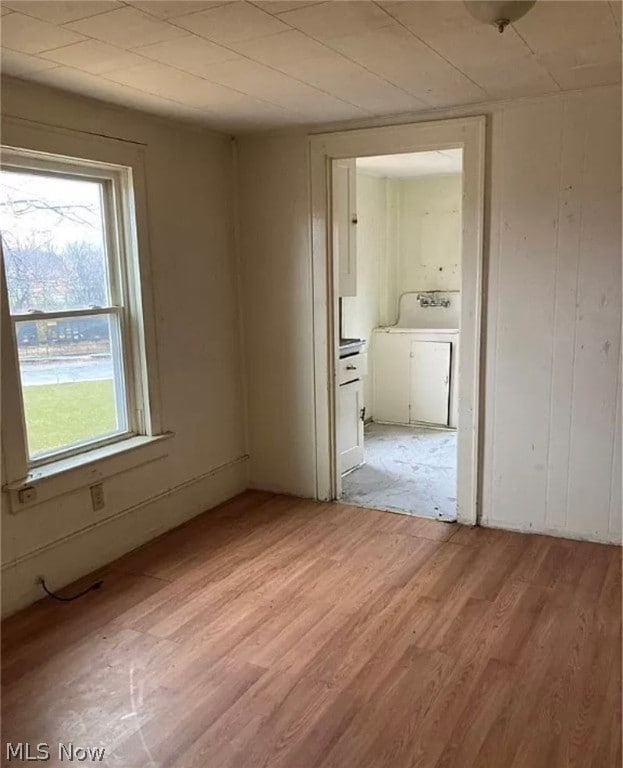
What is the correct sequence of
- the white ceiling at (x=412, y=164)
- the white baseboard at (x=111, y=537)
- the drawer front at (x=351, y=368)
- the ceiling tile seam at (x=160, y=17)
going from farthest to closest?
the white ceiling at (x=412, y=164), the drawer front at (x=351, y=368), the white baseboard at (x=111, y=537), the ceiling tile seam at (x=160, y=17)

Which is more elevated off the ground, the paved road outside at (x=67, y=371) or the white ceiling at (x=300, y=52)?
the white ceiling at (x=300, y=52)

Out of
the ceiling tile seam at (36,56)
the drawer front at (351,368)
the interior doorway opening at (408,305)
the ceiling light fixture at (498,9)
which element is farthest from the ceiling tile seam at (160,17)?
the interior doorway opening at (408,305)

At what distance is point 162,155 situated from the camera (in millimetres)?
3414

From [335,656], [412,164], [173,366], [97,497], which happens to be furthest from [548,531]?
[412,164]

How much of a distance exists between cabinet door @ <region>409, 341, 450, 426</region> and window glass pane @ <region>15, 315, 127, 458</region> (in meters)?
3.08

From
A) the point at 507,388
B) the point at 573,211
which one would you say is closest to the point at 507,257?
the point at 573,211

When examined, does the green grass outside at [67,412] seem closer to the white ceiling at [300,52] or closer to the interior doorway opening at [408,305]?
the white ceiling at [300,52]

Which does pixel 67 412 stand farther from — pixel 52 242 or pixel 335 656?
pixel 335 656

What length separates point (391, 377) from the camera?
19.4 feet

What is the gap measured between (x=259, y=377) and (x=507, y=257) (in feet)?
5.59

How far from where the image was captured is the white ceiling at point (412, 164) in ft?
15.6

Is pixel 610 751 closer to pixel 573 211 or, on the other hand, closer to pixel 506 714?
pixel 506 714

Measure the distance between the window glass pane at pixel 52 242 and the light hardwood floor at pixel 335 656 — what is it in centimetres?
135

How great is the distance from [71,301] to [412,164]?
10.4 ft
